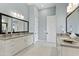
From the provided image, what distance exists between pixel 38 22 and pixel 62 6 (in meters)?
2.84

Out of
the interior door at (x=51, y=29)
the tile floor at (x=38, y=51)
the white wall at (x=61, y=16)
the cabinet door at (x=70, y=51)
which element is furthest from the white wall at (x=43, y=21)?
the cabinet door at (x=70, y=51)

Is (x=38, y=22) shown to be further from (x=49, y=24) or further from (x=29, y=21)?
(x=29, y=21)

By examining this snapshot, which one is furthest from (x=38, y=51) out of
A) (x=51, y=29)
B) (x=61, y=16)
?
(x=51, y=29)

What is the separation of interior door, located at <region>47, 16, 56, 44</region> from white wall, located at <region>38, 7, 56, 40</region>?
1.31 feet

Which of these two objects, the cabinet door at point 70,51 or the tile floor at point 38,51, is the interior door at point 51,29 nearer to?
the tile floor at point 38,51

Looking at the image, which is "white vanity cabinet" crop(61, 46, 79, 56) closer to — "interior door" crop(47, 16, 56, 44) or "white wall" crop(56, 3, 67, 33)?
"white wall" crop(56, 3, 67, 33)

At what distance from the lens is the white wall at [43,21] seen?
29.3ft

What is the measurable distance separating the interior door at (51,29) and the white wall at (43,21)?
1.31 feet

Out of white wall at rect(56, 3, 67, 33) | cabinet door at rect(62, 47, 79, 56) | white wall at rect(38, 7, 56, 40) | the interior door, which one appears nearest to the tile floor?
white wall at rect(56, 3, 67, 33)

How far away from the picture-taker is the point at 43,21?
9.34 metres

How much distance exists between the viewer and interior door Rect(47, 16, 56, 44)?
8531mm

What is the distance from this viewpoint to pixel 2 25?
162 inches

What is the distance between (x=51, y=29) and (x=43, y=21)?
111cm

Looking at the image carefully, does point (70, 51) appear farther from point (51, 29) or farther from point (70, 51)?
point (51, 29)
